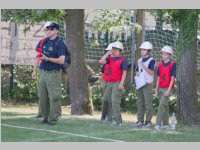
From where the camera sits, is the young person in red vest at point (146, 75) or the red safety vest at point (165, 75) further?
the young person in red vest at point (146, 75)

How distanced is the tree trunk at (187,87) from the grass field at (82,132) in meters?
0.80

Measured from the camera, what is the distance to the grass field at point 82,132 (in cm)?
927

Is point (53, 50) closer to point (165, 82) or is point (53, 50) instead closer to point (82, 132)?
point (82, 132)

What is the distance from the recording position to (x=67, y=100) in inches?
732

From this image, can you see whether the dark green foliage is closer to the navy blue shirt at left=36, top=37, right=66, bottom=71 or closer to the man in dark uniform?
the man in dark uniform

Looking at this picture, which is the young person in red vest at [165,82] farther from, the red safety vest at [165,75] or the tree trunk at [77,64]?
the tree trunk at [77,64]

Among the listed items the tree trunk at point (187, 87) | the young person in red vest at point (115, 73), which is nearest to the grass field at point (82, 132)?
the young person in red vest at point (115, 73)

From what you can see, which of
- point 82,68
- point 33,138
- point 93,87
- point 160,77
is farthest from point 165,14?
point 93,87

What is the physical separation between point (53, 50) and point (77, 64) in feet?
12.9

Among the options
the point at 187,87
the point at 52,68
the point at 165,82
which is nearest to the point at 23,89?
the point at 187,87

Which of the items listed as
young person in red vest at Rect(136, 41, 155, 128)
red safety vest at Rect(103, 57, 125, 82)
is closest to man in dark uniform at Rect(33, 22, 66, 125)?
red safety vest at Rect(103, 57, 125, 82)

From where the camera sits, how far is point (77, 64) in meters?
14.6

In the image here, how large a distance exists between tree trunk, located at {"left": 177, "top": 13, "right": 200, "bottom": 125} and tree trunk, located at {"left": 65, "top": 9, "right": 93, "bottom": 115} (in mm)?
2806

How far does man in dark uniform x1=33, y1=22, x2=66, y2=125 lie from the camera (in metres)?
10.7
